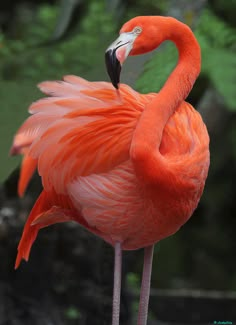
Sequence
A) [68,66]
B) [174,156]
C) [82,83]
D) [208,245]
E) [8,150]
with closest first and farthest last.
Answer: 1. [174,156]
2. [82,83]
3. [8,150]
4. [68,66]
5. [208,245]

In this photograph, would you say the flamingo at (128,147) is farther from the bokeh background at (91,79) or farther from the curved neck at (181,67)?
the bokeh background at (91,79)

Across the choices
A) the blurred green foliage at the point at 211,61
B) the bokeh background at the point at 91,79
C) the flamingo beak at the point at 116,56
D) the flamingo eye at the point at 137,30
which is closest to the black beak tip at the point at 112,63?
the flamingo beak at the point at 116,56

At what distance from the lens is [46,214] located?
2.19 meters

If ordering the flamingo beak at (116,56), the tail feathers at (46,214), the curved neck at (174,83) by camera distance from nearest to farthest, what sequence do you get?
the flamingo beak at (116,56), the curved neck at (174,83), the tail feathers at (46,214)

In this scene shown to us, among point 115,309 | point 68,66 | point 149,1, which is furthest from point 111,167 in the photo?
point 149,1

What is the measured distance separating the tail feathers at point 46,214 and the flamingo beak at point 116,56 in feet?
1.39

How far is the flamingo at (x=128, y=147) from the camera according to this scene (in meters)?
1.90

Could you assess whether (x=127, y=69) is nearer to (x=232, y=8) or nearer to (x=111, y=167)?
(x=111, y=167)

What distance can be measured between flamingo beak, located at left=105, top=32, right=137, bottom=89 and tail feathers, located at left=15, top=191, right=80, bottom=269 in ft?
1.39

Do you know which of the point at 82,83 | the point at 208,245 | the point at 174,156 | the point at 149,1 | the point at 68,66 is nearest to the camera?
the point at 174,156

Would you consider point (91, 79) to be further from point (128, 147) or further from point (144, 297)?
point (144, 297)

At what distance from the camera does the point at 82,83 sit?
6.94 ft

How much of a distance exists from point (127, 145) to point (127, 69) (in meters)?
0.57

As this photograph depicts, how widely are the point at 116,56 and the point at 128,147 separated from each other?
9.7 inches
